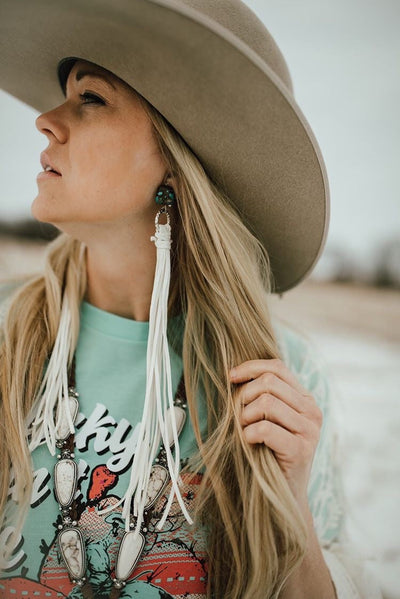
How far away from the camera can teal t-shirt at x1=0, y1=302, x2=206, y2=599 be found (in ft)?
2.97

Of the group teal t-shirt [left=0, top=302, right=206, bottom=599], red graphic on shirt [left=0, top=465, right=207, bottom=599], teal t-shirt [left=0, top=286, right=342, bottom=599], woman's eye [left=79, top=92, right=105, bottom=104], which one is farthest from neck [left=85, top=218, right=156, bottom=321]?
red graphic on shirt [left=0, top=465, right=207, bottom=599]

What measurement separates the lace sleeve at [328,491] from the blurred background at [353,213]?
0.08 meters

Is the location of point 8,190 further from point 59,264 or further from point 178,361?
point 178,361

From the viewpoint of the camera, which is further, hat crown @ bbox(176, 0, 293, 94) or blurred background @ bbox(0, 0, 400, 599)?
blurred background @ bbox(0, 0, 400, 599)

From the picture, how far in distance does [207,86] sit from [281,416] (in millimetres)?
598

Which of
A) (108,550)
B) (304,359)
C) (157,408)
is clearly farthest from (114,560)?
(304,359)

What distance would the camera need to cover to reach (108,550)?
36.7 inches

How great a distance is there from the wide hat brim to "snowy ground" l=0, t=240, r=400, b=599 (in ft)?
1.18

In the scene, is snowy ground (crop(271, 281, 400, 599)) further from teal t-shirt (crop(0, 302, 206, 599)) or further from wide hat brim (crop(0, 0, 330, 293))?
teal t-shirt (crop(0, 302, 206, 599))

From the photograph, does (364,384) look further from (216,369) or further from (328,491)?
(216,369)

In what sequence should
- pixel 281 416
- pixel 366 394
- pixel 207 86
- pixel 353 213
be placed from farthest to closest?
pixel 366 394
pixel 353 213
pixel 281 416
pixel 207 86

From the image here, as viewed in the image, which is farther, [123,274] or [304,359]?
[304,359]

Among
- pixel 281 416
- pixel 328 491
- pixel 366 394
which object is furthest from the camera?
pixel 366 394

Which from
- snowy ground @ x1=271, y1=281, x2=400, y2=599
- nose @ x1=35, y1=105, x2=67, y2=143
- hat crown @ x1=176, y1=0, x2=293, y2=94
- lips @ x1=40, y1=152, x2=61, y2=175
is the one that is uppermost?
hat crown @ x1=176, y1=0, x2=293, y2=94
